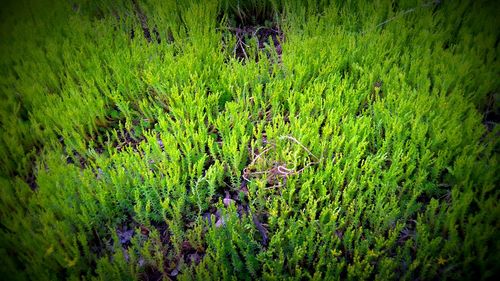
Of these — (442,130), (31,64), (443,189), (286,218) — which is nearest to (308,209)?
(286,218)

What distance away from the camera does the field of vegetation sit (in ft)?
6.06

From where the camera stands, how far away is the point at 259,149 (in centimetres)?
233

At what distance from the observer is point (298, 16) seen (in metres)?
3.27

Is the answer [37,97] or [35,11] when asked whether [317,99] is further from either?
[35,11]

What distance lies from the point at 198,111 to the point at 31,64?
1748 mm

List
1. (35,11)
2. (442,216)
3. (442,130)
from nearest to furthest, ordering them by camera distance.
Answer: (442,216) → (442,130) → (35,11)

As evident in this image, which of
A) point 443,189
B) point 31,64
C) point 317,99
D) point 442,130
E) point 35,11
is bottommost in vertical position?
point 443,189

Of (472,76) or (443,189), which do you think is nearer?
(443,189)

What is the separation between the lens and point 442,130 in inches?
88.8

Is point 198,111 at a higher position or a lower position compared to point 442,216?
higher

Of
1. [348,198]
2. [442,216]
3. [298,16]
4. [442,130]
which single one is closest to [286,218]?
[348,198]

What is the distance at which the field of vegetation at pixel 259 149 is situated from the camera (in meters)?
1.85

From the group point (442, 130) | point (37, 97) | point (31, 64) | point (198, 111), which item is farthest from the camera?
point (31, 64)

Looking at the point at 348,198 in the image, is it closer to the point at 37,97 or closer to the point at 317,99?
the point at 317,99
